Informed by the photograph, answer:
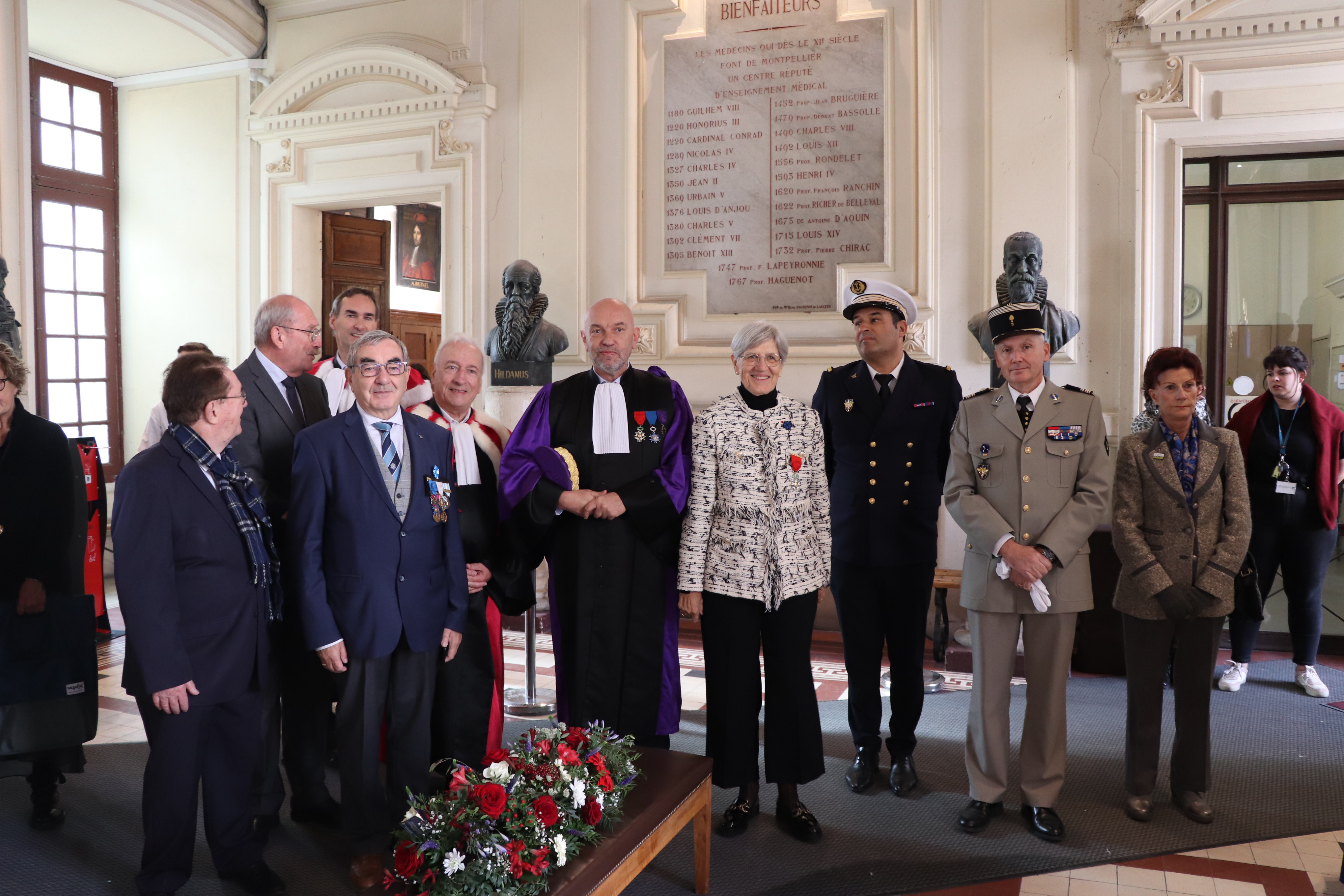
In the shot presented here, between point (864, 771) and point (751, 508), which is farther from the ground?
point (751, 508)

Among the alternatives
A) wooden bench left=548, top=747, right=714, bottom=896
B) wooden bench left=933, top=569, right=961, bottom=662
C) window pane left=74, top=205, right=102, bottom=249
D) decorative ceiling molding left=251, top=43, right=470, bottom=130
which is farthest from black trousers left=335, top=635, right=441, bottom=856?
window pane left=74, top=205, right=102, bottom=249

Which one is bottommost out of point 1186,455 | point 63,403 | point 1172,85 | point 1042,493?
point 1042,493

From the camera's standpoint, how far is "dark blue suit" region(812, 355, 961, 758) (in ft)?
11.1

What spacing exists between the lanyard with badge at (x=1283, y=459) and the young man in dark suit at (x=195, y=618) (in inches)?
176

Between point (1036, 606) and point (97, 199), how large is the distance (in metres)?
7.29

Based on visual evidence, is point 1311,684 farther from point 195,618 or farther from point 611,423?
point 195,618

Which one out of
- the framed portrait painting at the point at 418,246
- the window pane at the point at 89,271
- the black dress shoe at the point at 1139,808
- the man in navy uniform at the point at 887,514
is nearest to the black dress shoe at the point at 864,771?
the man in navy uniform at the point at 887,514

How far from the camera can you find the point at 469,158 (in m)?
6.46

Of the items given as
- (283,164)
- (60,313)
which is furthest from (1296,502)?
(60,313)

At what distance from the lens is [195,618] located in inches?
99.8

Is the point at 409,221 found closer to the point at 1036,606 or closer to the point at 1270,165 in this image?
the point at 1270,165

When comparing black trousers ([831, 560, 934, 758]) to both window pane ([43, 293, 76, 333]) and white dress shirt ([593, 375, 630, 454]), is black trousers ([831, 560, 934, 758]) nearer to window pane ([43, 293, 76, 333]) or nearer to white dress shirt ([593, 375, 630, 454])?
white dress shirt ([593, 375, 630, 454])

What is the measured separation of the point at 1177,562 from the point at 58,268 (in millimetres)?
7432

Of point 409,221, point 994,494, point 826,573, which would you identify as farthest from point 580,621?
point 409,221
